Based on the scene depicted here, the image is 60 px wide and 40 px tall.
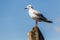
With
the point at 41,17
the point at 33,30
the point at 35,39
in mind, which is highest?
the point at 41,17

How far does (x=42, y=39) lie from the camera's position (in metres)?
6.33

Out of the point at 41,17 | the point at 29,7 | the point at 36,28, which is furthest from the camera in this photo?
the point at 29,7

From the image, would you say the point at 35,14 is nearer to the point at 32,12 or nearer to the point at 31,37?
the point at 32,12

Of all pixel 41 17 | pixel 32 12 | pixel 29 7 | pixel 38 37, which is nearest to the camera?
pixel 38 37

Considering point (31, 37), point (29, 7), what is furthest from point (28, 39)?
point (29, 7)

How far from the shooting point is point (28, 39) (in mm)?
6324

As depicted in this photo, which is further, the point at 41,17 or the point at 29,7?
the point at 29,7

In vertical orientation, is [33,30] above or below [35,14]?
Answer: below

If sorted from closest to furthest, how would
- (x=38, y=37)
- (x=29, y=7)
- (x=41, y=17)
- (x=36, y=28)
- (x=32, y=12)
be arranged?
(x=38, y=37)
(x=36, y=28)
(x=41, y=17)
(x=32, y=12)
(x=29, y=7)

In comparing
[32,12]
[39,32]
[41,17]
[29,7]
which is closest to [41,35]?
[39,32]

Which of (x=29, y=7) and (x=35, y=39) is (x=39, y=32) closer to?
(x=35, y=39)

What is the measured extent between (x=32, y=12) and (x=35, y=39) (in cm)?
826

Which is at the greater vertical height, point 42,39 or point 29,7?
point 29,7

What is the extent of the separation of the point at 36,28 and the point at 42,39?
51 cm
